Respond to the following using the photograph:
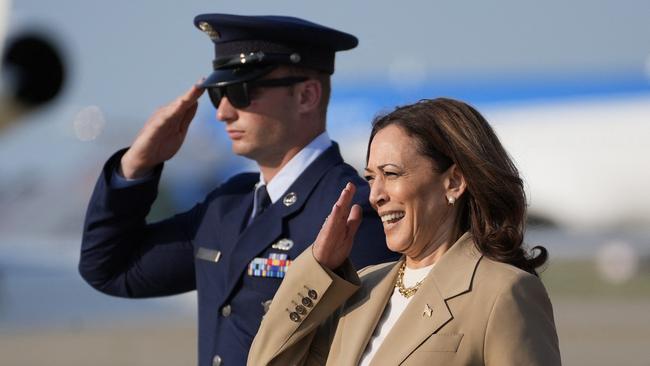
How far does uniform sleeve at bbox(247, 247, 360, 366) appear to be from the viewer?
11.1 feet

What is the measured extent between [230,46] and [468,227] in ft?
5.59

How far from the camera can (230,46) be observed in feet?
15.5

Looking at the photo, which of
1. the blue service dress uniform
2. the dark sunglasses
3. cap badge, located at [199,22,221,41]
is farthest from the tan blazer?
cap badge, located at [199,22,221,41]

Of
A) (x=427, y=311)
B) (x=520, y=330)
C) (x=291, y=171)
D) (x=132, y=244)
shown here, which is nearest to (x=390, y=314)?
(x=427, y=311)

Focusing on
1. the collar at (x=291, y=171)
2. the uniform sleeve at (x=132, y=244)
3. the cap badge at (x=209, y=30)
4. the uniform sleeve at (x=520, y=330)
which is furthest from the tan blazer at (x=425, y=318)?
the cap badge at (x=209, y=30)

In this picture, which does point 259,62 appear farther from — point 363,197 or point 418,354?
point 418,354

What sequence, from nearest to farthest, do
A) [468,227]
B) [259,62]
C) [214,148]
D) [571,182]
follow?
[468,227], [259,62], [571,182], [214,148]

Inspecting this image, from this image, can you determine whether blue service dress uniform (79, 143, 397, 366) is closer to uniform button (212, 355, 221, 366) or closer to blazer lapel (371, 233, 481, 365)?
uniform button (212, 355, 221, 366)

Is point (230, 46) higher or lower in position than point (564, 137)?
higher

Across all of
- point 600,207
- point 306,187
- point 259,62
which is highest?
point 259,62

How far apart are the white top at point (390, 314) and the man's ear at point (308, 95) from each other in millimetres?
1361

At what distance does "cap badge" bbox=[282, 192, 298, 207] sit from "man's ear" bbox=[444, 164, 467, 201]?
45.8 inches

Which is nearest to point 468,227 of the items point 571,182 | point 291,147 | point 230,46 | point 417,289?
point 417,289

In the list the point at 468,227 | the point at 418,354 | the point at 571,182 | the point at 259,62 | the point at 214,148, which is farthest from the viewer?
the point at 214,148
